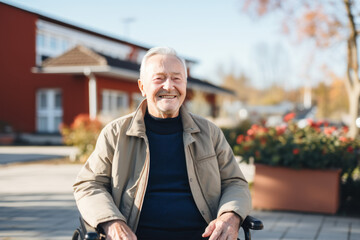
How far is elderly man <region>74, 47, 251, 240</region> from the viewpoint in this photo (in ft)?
7.70

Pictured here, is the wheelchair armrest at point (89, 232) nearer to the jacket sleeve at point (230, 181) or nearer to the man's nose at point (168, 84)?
the jacket sleeve at point (230, 181)

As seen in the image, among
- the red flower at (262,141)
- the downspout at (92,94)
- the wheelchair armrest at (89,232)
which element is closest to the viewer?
the wheelchair armrest at (89,232)

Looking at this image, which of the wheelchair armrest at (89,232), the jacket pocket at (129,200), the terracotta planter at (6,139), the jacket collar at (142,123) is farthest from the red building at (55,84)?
the wheelchair armrest at (89,232)

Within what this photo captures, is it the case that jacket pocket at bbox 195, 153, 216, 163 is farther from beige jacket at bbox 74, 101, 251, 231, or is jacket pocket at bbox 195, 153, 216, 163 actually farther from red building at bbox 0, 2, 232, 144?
red building at bbox 0, 2, 232, 144

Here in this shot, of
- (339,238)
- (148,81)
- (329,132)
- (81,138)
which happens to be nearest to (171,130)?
(148,81)

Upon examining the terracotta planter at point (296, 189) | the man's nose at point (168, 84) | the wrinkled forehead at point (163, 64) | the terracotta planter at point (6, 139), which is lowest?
the terracotta planter at point (6, 139)

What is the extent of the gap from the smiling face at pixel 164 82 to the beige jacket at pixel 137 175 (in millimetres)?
128

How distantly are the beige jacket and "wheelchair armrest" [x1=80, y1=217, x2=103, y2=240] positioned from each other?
47mm

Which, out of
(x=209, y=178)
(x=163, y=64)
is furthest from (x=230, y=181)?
(x=163, y=64)

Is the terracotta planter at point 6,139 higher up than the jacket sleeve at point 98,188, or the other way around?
the jacket sleeve at point 98,188

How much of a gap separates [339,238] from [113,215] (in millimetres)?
2815

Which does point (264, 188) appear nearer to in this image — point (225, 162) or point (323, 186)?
point (323, 186)

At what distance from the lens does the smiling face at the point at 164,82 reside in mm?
2480

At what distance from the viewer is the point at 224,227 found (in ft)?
7.32
